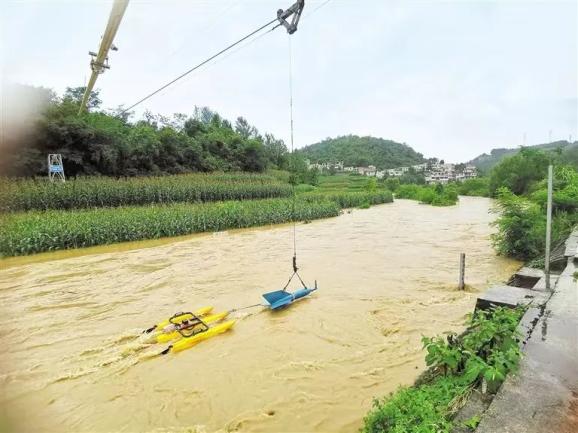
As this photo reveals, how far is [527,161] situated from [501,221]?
31.3 metres

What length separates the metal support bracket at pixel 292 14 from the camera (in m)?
4.17

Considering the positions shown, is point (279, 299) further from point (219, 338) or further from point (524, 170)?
point (524, 170)

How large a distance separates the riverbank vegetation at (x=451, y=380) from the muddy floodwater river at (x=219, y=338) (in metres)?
0.76

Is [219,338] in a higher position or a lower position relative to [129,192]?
lower

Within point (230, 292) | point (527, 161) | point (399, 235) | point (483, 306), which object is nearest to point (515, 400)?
point (483, 306)

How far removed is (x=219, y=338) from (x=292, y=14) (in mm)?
4796

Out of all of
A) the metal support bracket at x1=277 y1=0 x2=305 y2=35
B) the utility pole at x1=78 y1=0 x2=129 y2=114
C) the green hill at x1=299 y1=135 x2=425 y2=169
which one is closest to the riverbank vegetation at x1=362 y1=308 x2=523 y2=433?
the utility pole at x1=78 y1=0 x2=129 y2=114

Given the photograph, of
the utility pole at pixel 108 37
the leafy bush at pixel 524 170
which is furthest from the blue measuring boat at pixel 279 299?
the leafy bush at pixel 524 170

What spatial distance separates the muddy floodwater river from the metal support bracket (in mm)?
4115

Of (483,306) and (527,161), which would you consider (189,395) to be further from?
(527,161)

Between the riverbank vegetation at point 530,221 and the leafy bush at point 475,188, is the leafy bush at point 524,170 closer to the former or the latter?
the leafy bush at point 475,188

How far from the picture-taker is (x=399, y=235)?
15.8m

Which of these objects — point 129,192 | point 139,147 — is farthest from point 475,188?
point 129,192

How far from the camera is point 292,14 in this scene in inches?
170
